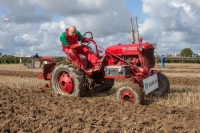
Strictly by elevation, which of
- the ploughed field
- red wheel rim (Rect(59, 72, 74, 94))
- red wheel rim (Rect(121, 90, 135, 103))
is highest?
red wheel rim (Rect(59, 72, 74, 94))

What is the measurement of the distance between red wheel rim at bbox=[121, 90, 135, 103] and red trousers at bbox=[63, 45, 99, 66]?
1.54 m

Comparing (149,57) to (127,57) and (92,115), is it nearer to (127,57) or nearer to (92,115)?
(127,57)

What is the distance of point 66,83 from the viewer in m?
8.27

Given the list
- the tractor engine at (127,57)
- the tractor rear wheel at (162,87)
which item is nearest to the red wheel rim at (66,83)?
the tractor engine at (127,57)

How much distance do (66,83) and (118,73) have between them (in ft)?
5.12

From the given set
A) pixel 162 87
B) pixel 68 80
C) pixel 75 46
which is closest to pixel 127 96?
pixel 162 87

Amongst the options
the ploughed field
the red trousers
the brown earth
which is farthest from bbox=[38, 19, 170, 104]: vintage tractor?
the brown earth

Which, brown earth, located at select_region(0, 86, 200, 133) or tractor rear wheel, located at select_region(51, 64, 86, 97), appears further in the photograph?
tractor rear wheel, located at select_region(51, 64, 86, 97)

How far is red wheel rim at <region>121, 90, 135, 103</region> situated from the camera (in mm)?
6953

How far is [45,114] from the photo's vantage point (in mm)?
5719

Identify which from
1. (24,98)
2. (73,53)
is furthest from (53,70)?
(24,98)

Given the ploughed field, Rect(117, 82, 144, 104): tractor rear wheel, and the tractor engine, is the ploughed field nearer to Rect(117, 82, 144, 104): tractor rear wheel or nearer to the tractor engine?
Rect(117, 82, 144, 104): tractor rear wheel

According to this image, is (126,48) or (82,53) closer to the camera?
(126,48)

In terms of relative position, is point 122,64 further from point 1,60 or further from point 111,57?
point 1,60
